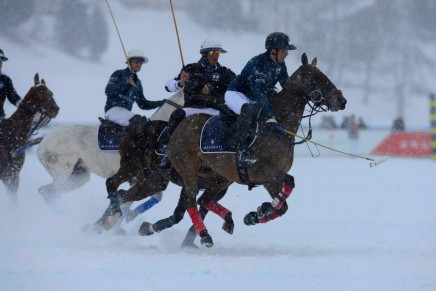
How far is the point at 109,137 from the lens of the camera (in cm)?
930

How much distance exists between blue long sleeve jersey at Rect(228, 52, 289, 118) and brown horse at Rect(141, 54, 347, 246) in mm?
168

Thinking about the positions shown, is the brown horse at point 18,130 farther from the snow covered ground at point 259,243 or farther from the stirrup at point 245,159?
the stirrup at point 245,159

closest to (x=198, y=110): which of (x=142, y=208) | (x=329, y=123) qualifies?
(x=142, y=208)

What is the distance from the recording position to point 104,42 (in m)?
44.9

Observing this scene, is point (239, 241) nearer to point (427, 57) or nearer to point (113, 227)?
point (113, 227)

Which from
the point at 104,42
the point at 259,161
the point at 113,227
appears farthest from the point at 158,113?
the point at 104,42

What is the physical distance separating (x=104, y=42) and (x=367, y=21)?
15781mm

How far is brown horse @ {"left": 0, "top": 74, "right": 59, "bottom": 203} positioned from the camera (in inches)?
379

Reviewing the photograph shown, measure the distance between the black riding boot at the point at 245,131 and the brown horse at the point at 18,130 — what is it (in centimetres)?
343

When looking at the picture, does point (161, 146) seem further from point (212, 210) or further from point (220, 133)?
point (220, 133)

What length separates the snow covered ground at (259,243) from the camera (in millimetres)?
5457

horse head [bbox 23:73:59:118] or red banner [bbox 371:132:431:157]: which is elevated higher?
red banner [bbox 371:132:431:157]

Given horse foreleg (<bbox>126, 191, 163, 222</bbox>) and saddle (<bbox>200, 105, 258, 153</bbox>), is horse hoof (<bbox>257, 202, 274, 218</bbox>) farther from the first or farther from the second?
horse foreleg (<bbox>126, 191, 163, 222</bbox>)

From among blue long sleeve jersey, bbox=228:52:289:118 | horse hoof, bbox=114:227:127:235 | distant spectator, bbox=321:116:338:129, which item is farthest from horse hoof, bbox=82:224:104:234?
distant spectator, bbox=321:116:338:129
